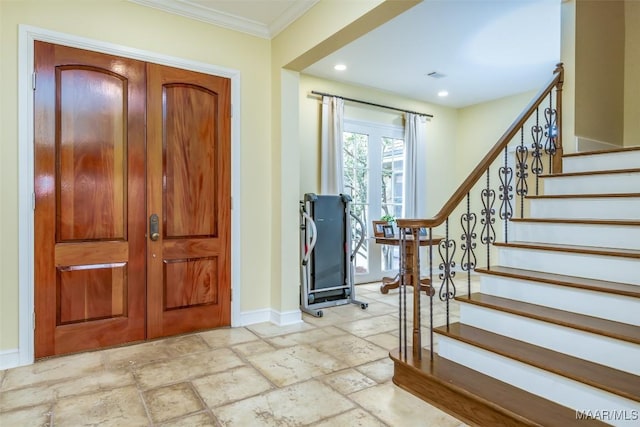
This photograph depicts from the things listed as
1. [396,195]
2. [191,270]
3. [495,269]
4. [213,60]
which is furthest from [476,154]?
[191,270]

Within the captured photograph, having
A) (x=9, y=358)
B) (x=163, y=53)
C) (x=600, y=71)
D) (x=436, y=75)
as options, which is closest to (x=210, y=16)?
(x=163, y=53)

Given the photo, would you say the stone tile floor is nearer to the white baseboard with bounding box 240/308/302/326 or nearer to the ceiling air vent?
the white baseboard with bounding box 240/308/302/326

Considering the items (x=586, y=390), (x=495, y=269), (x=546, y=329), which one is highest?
(x=495, y=269)

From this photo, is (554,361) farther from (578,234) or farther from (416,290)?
(578,234)

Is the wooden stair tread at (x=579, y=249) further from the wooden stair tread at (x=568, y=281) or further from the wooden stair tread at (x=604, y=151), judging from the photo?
the wooden stair tread at (x=604, y=151)

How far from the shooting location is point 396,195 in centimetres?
598

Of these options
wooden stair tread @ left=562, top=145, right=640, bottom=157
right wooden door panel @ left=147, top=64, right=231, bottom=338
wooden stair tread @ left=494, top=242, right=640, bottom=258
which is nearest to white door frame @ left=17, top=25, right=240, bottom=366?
right wooden door panel @ left=147, top=64, right=231, bottom=338

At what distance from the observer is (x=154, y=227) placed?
315cm

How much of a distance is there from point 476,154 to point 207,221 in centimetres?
485

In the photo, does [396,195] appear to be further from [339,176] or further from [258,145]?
[258,145]

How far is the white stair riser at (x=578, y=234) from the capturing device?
2336mm

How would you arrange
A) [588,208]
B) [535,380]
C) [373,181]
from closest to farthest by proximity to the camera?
[535,380], [588,208], [373,181]

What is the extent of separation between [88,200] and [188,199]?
761 millimetres

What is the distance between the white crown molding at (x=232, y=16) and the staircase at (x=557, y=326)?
101 inches
